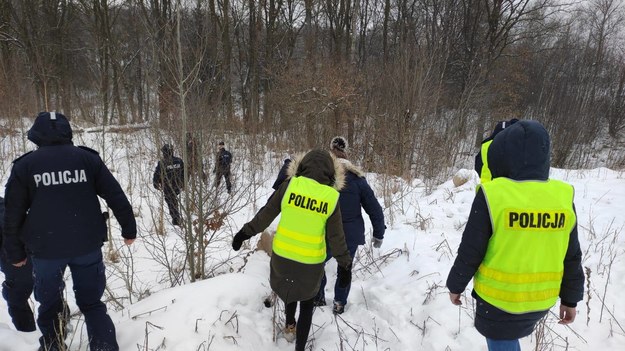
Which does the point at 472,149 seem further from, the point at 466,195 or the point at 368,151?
the point at 466,195

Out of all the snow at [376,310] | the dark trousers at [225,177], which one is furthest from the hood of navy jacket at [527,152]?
the dark trousers at [225,177]

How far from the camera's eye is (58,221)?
2.23 metres

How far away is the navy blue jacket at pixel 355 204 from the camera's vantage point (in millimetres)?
3115

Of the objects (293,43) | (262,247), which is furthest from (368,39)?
(262,247)

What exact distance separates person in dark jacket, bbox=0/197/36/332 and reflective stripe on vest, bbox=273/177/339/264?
6.80 feet

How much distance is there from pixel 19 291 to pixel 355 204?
280cm

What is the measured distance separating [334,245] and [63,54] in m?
20.2

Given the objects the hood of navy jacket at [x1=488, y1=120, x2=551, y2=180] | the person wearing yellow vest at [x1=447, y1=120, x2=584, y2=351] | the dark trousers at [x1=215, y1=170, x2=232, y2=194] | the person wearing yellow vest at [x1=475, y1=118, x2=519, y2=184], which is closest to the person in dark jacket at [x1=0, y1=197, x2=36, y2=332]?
the dark trousers at [x1=215, y1=170, x2=232, y2=194]

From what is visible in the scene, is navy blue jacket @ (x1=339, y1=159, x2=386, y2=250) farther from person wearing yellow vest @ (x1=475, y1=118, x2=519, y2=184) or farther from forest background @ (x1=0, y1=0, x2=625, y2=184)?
forest background @ (x1=0, y1=0, x2=625, y2=184)

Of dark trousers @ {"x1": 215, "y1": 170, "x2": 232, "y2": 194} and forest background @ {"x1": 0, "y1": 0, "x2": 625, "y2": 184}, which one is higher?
forest background @ {"x1": 0, "y1": 0, "x2": 625, "y2": 184}

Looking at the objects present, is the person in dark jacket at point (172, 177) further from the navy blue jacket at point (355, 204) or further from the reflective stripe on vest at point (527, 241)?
the reflective stripe on vest at point (527, 241)

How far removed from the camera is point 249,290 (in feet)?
10.6

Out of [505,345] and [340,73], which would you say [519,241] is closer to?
[505,345]

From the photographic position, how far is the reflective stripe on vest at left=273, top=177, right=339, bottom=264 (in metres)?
2.36
